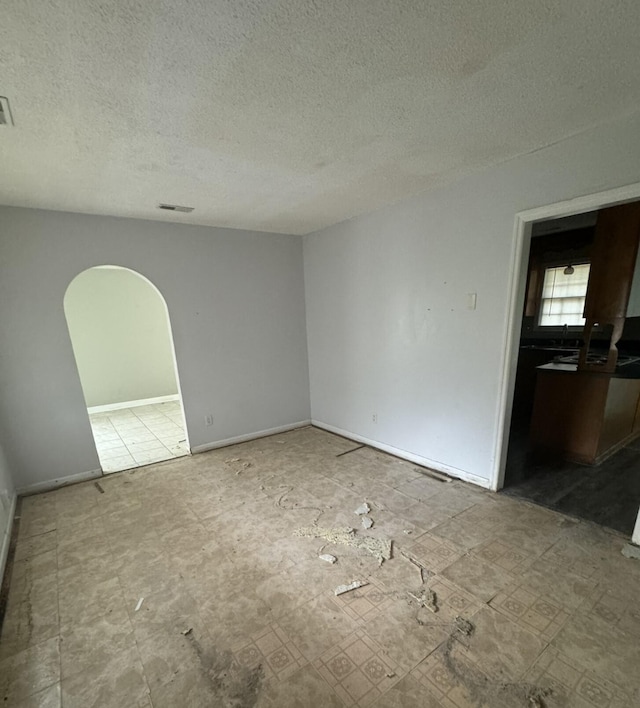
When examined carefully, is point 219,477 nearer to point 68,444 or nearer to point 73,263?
point 68,444

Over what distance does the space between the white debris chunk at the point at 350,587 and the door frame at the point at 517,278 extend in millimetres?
1442

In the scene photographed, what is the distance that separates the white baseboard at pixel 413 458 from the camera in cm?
268

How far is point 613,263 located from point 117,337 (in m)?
6.56

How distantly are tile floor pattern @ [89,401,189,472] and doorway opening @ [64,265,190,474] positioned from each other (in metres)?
0.01

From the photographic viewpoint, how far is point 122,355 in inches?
217

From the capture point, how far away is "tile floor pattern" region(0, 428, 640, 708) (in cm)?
126

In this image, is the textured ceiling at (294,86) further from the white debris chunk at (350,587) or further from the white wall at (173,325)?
the white debris chunk at (350,587)

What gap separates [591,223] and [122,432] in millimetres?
6768

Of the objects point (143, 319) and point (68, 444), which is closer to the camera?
point (68, 444)

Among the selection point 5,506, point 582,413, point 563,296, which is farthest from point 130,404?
point 563,296

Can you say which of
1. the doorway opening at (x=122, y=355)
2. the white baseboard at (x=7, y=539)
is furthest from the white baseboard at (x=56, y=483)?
the doorway opening at (x=122, y=355)

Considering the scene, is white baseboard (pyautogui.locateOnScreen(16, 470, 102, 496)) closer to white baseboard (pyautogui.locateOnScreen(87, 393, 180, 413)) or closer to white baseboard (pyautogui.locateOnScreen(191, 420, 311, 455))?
white baseboard (pyautogui.locateOnScreen(191, 420, 311, 455))

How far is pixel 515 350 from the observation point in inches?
94.0

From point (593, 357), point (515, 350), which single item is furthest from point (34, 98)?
point (593, 357)
